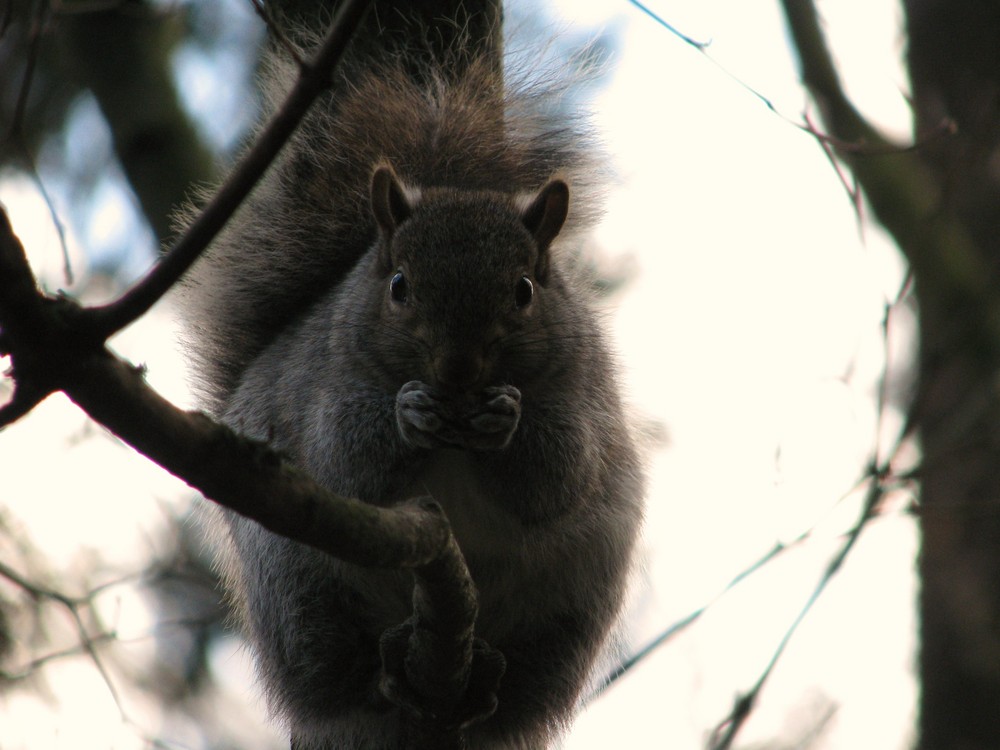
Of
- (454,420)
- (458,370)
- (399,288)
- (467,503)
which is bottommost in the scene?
(467,503)

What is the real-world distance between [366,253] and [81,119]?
252cm

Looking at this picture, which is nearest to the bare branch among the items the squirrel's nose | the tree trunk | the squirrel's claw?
the squirrel's nose

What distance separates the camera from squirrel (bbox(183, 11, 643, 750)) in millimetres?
2740

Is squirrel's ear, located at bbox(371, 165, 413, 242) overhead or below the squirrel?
overhead

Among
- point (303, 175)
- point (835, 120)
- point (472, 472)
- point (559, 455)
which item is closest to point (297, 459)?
Result: point (472, 472)

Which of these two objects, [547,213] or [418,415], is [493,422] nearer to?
[418,415]

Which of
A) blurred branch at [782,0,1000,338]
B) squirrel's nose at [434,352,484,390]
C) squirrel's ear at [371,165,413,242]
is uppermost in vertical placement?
blurred branch at [782,0,1000,338]

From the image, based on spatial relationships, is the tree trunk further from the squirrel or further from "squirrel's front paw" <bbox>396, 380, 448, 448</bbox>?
"squirrel's front paw" <bbox>396, 380, 448, 448</bbox>

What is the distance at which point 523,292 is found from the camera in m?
2.83

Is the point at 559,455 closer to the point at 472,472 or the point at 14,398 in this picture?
the point at 472,472

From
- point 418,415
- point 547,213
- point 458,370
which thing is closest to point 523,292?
point 547,213

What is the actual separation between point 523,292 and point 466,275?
7.3 inches

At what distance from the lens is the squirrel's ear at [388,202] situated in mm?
2930

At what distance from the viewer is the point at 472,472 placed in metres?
2.80
